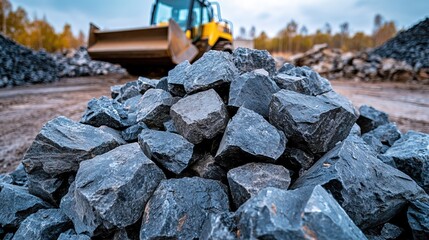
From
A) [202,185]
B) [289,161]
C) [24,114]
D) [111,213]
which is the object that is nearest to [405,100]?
[289,161]

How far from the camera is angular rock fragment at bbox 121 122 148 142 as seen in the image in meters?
2.02

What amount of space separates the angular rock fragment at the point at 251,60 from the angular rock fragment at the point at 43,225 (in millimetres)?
1630

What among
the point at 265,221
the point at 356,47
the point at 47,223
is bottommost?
the point at 47,223

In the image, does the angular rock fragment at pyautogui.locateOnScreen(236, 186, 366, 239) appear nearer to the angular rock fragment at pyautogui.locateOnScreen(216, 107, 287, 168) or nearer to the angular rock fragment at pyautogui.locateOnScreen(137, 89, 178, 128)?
the angular rock fragment at pyautogui.locateOnScreen(216, 107, 287, 168)

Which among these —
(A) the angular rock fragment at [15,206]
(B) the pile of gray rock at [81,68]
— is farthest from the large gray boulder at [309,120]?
(B) the pile of gray rock at [81,68]

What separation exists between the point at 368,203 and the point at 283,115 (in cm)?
66

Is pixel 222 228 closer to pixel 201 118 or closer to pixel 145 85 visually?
pixel 201 118

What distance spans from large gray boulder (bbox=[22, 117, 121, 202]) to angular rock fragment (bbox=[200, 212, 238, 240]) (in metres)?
0.98

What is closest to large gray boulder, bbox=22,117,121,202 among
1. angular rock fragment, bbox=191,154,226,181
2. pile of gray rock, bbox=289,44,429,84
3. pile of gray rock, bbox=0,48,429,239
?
pile of gray rock, bbox=0,48,429,239

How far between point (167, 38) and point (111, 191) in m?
6.17

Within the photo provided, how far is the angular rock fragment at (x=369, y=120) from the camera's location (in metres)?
2.78

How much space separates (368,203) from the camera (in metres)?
1.40

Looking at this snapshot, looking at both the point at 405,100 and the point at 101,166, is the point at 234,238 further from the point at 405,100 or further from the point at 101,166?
the point at 405,100

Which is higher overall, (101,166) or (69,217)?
(101,166)
